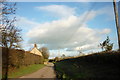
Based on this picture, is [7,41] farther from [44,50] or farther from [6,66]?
[44,50]

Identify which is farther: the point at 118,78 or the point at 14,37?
the point at 14,37

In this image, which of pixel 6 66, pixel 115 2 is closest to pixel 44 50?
pixel 6 66

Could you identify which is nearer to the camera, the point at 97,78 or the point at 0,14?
the point at 97,78

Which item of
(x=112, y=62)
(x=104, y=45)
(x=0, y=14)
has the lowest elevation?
(x=112, y=62)

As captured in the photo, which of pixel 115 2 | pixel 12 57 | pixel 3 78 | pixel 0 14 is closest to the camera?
pixel 115 2

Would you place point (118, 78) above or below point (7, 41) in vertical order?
below

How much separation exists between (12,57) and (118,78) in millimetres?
16257

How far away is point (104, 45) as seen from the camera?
34344 millimetres

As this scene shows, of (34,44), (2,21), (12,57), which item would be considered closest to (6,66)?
(12,57)

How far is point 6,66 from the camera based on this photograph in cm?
1800

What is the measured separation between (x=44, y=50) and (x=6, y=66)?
85654mm

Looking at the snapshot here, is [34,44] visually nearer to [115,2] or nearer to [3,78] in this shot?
[3,78]

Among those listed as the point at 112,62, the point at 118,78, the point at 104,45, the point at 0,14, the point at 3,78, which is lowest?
the point at 3,78

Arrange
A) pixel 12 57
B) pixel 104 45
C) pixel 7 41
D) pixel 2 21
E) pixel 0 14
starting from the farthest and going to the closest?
1. pixel 104 45
2. pixel 7 41
3. pixel 12 57
4. pixel 2 21
5. pixel 0 14
